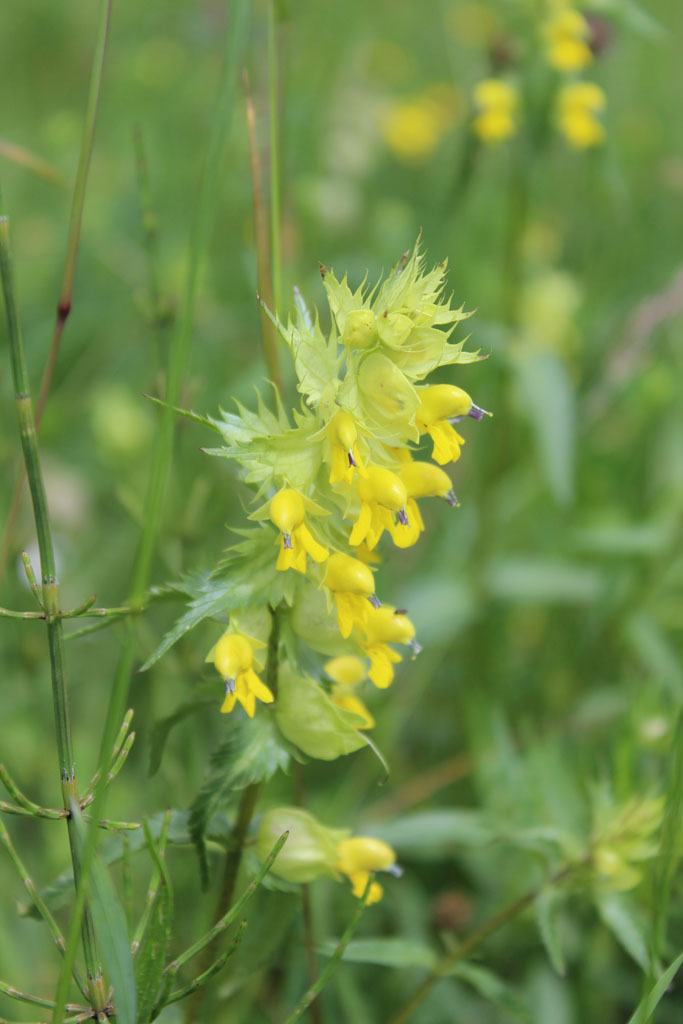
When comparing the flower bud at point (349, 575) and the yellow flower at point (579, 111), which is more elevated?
the yellow flower at point (579, 111)

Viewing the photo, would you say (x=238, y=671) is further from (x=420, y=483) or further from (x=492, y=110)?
(x=492, y=110)

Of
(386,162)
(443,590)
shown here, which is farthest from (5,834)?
(386,162)

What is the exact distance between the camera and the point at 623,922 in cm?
78

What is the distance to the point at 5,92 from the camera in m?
2.42

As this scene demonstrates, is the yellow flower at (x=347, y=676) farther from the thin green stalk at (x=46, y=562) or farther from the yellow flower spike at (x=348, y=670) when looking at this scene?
the thin green stalk at (x=46, y=562)

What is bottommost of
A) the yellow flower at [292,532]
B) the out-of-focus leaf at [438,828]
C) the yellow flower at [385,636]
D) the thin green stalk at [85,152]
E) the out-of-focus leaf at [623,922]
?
the out-of-focus leaf at [623,922]

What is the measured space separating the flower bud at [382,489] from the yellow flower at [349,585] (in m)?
0.05

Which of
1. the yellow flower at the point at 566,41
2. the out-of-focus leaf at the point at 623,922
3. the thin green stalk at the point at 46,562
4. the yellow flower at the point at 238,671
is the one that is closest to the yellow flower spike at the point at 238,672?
the yellow flower at the point at 238,671

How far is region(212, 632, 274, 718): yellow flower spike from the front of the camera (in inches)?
22.2

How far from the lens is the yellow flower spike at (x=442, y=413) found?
59cm

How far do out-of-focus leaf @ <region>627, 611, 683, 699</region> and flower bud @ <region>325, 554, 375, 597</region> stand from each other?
2.57 ft

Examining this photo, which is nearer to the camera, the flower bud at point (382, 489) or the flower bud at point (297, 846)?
the flower bud at point (382, 489)

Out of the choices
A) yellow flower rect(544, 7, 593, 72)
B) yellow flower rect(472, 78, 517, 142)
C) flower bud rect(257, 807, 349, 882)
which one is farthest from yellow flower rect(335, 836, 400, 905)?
yellow flower rect(544, 7, 593, 72)

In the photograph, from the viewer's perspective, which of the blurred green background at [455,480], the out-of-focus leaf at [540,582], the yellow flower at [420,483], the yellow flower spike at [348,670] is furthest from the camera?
the out-of-focus leaf at [540,582]
